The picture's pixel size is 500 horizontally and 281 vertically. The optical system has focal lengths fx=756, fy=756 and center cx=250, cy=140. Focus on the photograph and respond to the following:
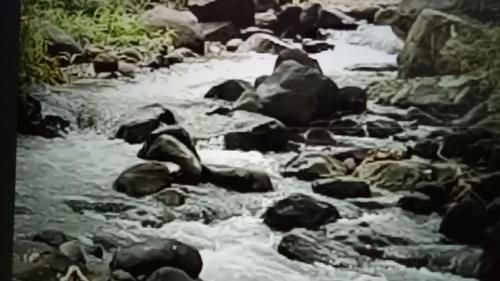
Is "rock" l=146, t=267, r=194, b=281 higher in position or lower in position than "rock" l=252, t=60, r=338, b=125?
lower

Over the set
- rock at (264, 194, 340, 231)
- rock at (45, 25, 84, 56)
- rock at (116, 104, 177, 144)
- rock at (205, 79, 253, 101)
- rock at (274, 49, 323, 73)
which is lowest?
rock at (264, 194, 340, 231)

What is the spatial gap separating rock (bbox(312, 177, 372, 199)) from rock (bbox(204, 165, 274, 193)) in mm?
118

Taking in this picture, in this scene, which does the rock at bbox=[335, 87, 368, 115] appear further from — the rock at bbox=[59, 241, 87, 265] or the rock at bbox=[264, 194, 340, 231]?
the rock at bbox=[59, 241, 87, 265]

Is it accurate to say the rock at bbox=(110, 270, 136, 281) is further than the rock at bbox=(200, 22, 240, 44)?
No

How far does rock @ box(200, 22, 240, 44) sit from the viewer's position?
186 centimetres

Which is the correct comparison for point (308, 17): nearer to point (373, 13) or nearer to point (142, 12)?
point (373, 13)

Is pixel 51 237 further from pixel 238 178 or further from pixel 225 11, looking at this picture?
pixel 225 11

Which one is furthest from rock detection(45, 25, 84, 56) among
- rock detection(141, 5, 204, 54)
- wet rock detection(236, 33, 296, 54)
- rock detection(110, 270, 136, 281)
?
rock detection(110, 270, 136, 281)

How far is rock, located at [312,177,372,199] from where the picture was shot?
1.81m

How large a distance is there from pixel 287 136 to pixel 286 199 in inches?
6.0

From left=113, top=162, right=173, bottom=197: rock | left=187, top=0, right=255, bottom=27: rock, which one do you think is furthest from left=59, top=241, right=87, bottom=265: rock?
left=187, top=0, right=255, bottom=27: rock

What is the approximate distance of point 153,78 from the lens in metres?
1.85

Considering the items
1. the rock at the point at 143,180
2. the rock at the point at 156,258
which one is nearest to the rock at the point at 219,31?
the rock at the point at 143,180

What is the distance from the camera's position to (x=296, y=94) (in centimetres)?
184
